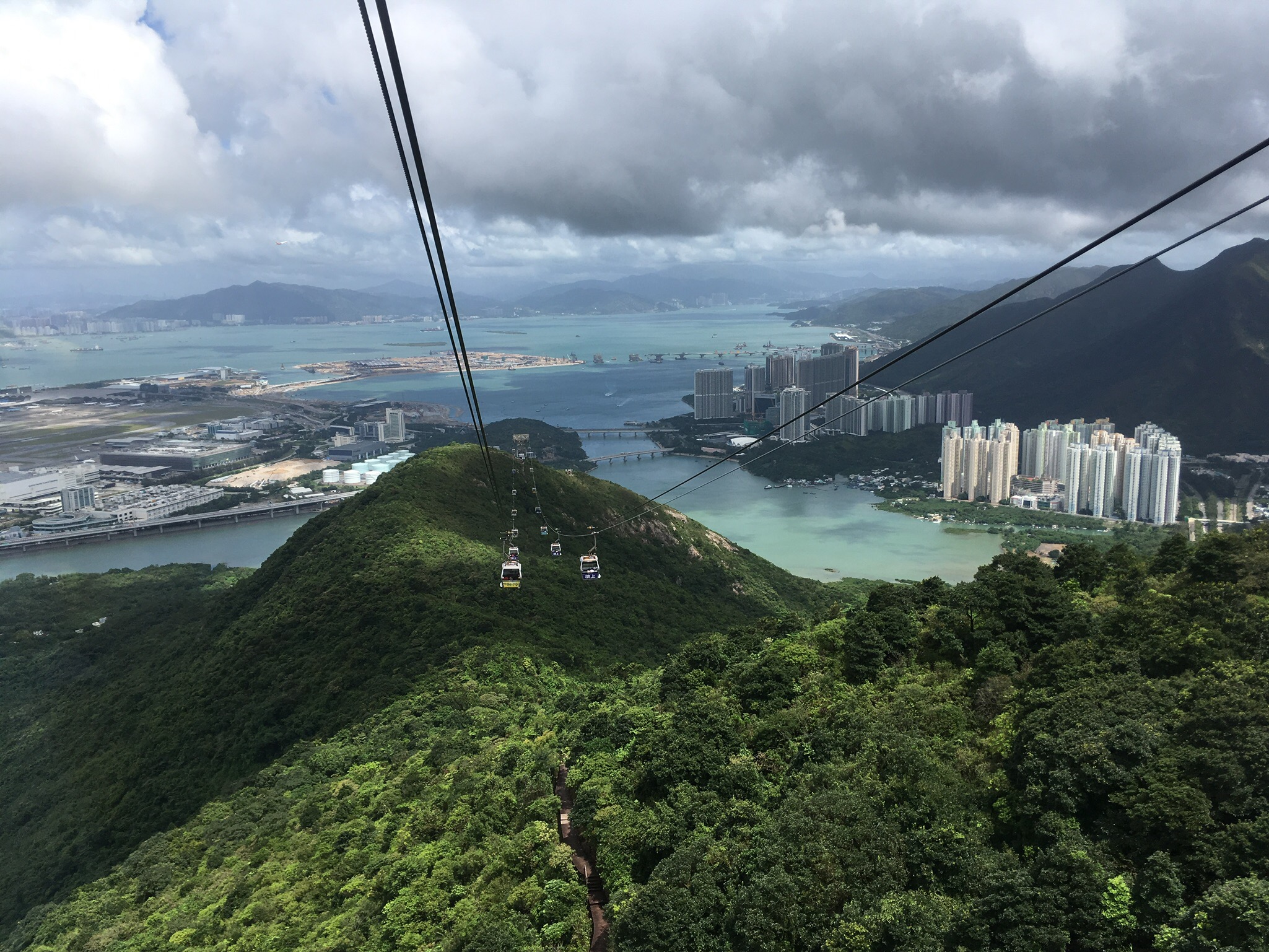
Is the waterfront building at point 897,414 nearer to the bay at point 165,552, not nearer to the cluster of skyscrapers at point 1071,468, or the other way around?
the cluster of skyscrapers at point 1071,468

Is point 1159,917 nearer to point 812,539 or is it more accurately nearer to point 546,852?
point 546,852

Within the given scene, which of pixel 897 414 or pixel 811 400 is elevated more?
pixel 811 400

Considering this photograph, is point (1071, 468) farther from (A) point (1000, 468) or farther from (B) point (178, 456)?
(B) point (178, 456)

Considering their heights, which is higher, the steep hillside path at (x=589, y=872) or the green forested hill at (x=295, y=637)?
the steep hillside path at (x=589, y=872)

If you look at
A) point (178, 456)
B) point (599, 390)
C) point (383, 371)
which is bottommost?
point (178, 456)

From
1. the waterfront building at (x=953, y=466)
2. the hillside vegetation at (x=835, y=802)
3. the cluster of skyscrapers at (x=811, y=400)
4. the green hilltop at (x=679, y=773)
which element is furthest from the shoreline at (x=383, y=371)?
the hillside vegetation at (x=835, y=802)

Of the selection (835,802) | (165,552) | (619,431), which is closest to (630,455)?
(619,431)

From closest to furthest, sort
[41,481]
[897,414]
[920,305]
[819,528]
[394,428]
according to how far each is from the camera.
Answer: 1. [819,528]
2. [41,481]
3. [897,414]
4. [394,428]
5. [920,305]
